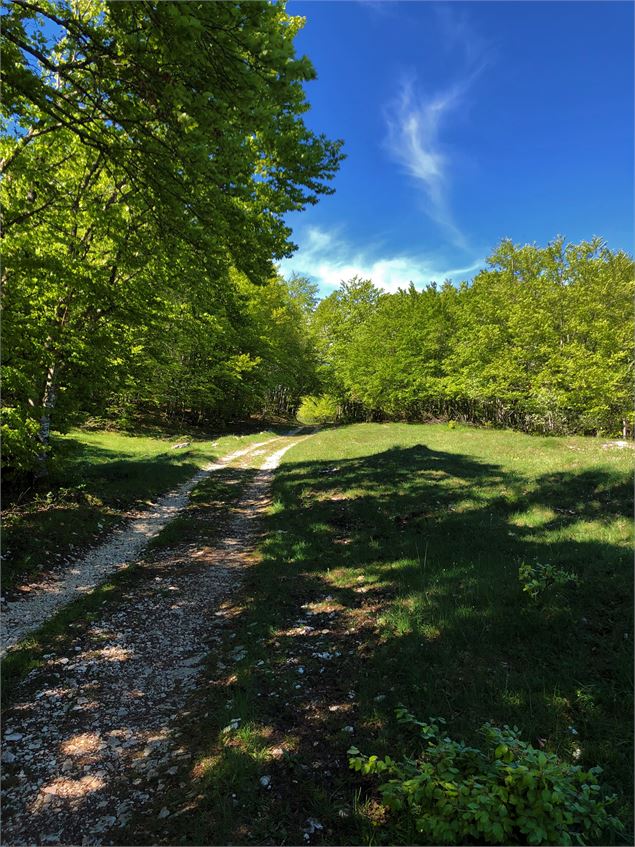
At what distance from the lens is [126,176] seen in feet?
30.7

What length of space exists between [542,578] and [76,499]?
540 inches

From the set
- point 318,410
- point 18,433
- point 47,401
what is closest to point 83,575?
point 18,433

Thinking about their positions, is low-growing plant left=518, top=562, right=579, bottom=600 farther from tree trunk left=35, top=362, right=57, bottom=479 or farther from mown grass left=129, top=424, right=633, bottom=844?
tree trunk left=35, top=362, right=57, bottom=479

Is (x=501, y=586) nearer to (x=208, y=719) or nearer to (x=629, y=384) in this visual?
(x=208, y=719)

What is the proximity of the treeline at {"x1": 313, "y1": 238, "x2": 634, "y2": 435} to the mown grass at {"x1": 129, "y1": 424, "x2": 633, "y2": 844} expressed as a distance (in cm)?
2908

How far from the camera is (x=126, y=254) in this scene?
10852mm

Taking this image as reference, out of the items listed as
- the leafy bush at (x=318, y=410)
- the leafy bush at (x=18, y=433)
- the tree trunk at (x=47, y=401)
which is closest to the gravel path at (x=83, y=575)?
the leafy bush at (x=18, y=433)

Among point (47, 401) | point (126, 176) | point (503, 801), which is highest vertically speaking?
point (126, 176)

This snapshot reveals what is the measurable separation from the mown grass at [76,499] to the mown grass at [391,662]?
517 cm

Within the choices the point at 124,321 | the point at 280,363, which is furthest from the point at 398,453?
the point at 280,363

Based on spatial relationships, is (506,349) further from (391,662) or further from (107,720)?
(107,720)

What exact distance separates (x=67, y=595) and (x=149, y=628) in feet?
8.48

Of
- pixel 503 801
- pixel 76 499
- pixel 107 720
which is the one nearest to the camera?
pixel 503 801

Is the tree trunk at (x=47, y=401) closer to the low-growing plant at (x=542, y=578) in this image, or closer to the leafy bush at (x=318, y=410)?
the low-growing plant at (x=542, y=578)
